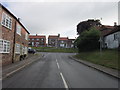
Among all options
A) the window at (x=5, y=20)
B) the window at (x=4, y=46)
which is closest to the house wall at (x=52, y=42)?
the window at (x=5, y=20)

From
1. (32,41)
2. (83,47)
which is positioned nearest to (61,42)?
(32,41)

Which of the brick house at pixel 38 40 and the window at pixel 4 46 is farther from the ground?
the brick house at pixel 38 40

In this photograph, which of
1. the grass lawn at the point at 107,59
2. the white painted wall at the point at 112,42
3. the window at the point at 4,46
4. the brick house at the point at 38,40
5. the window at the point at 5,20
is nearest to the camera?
the window at the point at 4,46

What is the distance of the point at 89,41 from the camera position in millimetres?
32938

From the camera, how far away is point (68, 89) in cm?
557

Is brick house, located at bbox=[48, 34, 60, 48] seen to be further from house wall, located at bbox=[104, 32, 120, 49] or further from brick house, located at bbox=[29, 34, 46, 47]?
house wall, located at bbox=[104, 32, 120, 49]

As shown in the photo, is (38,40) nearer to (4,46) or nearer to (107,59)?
(107,59)

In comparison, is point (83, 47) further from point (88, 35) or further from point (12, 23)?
point (12, 23)

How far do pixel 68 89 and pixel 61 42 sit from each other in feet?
329

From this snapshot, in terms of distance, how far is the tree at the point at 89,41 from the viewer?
3259cm

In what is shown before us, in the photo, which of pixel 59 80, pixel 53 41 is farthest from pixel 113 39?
pixel 53 41

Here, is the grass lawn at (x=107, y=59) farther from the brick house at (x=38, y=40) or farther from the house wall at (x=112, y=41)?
the brick house at (x=38, y=40)

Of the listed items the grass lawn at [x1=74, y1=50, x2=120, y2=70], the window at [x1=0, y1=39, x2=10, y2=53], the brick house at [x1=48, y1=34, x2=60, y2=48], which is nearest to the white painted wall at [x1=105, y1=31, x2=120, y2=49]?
the grass lawn at [x1=74, y1=50, x2=120, y2=70]

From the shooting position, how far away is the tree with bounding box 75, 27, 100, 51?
107ft
